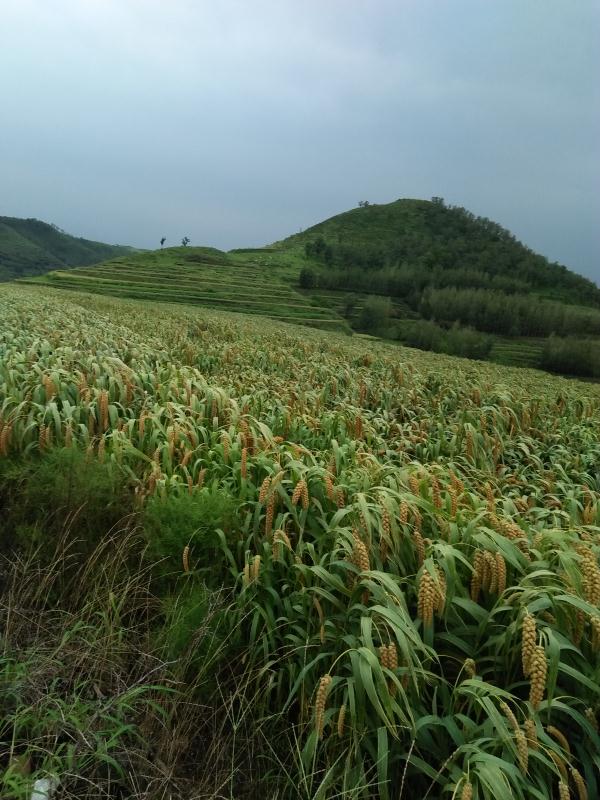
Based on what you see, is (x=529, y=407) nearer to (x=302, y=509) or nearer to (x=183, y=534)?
(x=302, y=509)

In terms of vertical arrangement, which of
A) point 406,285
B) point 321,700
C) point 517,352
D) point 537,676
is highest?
point 406,285

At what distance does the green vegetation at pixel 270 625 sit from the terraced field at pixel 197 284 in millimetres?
61086

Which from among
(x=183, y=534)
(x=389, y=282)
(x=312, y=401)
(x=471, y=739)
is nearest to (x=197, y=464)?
(x=183, y=534)

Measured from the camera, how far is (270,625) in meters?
2.43

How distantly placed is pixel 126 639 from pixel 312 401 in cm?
408

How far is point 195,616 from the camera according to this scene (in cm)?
246

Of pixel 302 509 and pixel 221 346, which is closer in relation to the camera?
pixel 302 509

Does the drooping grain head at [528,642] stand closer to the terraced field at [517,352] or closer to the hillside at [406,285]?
the hillside at [406,285]

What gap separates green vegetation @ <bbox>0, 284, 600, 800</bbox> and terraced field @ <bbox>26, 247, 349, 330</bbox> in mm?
61086

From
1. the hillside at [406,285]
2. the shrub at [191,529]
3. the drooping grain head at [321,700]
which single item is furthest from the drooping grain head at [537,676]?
the hillside at [406,285]

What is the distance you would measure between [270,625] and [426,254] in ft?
501

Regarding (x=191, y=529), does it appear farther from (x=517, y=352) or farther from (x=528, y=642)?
(x=517, y=352)

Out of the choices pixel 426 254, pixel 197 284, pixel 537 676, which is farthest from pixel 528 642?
pixel 426 254

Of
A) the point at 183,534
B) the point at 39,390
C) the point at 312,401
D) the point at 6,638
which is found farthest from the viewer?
the point at 312,401
